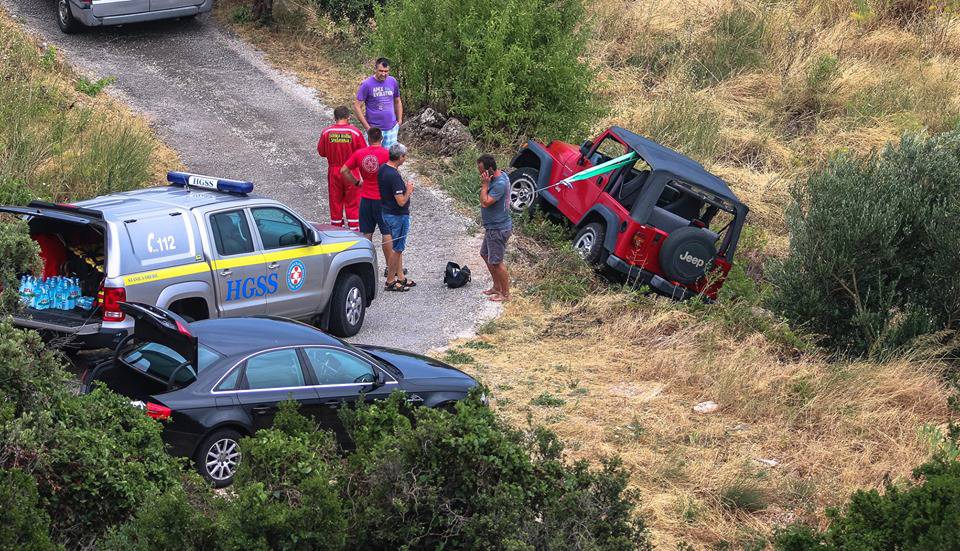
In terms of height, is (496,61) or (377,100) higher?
(496,61)

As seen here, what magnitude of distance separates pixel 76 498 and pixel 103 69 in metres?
13.3

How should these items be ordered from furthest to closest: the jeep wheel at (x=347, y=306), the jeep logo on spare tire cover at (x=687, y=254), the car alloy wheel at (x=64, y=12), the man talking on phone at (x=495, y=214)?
1. the car alloy wheel at (x=64, y=12)
2. the jeep logo on spare tire cover at (x=687, y=254)
3. the man talking on phone at (x=495, y=214)
4. the jeep wheel at (x=347, y=306)

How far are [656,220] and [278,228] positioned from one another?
505cm

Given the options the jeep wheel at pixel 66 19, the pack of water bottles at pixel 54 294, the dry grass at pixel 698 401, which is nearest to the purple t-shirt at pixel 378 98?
the dry grass at pixel 698 401

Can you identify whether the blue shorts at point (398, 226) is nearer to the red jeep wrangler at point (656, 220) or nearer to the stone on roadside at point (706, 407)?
the red jeep wrangler at point (656, 220)

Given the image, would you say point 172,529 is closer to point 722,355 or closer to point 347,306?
point 347,306

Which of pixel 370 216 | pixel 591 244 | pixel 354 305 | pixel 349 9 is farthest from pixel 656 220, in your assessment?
pixel 349 9

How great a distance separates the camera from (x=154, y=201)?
9828 millimetres

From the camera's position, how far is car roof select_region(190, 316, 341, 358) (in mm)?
8180

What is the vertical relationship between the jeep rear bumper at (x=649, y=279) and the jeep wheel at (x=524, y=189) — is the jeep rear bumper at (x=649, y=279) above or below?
below

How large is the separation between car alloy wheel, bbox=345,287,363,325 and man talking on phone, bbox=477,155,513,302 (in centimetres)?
180

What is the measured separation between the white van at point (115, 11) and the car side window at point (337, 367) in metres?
11.8

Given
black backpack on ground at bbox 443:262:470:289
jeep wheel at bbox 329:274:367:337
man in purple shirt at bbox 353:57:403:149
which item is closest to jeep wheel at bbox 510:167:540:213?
man in purple shirt at bbox 353:57:403:149

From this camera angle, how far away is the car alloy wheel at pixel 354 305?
37.5ft
